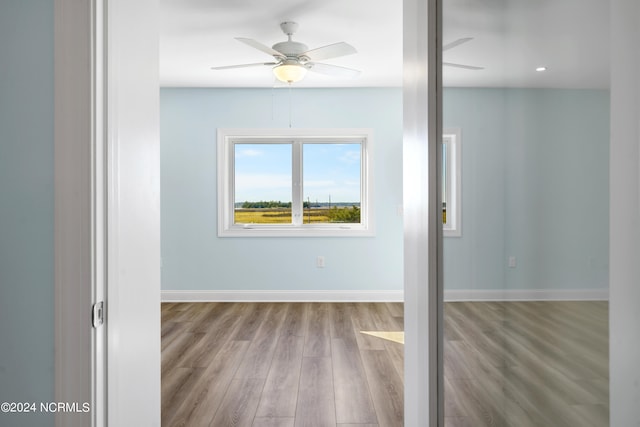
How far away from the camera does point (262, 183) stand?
4.72m

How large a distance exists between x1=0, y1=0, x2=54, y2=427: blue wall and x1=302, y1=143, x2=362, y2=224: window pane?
3843 mm

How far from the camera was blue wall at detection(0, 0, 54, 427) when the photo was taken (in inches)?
34.8

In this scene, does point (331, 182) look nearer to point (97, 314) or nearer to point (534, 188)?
point (97, 314)

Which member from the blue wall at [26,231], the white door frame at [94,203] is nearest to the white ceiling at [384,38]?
the white door frame at [94,203]

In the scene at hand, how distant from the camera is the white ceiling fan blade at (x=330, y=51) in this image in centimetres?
267

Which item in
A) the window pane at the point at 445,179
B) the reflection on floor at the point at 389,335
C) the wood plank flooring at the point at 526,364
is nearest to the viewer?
the wood plank flooring at the point at 526,364

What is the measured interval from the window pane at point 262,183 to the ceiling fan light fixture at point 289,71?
1680mm

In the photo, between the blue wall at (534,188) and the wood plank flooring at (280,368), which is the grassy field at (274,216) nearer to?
the wood plank flooring at (280,368)

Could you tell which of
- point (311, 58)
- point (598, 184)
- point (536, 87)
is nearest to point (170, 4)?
point (311, 58)

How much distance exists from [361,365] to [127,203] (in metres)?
2.18

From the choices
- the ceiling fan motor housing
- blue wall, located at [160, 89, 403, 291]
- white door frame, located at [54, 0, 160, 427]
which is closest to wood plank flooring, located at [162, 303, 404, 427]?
blue wall, located at [160, 89, 403, 291]

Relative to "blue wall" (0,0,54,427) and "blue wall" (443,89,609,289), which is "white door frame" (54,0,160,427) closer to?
"blue wall" (0,0,54,427)

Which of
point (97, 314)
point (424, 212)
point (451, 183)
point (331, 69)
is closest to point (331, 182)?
point (331, 69)

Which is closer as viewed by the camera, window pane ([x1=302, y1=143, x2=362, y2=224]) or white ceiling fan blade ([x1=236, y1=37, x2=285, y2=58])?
white ceiling fan blade ([x1=236, y1=37, x2=285, y2=58])
